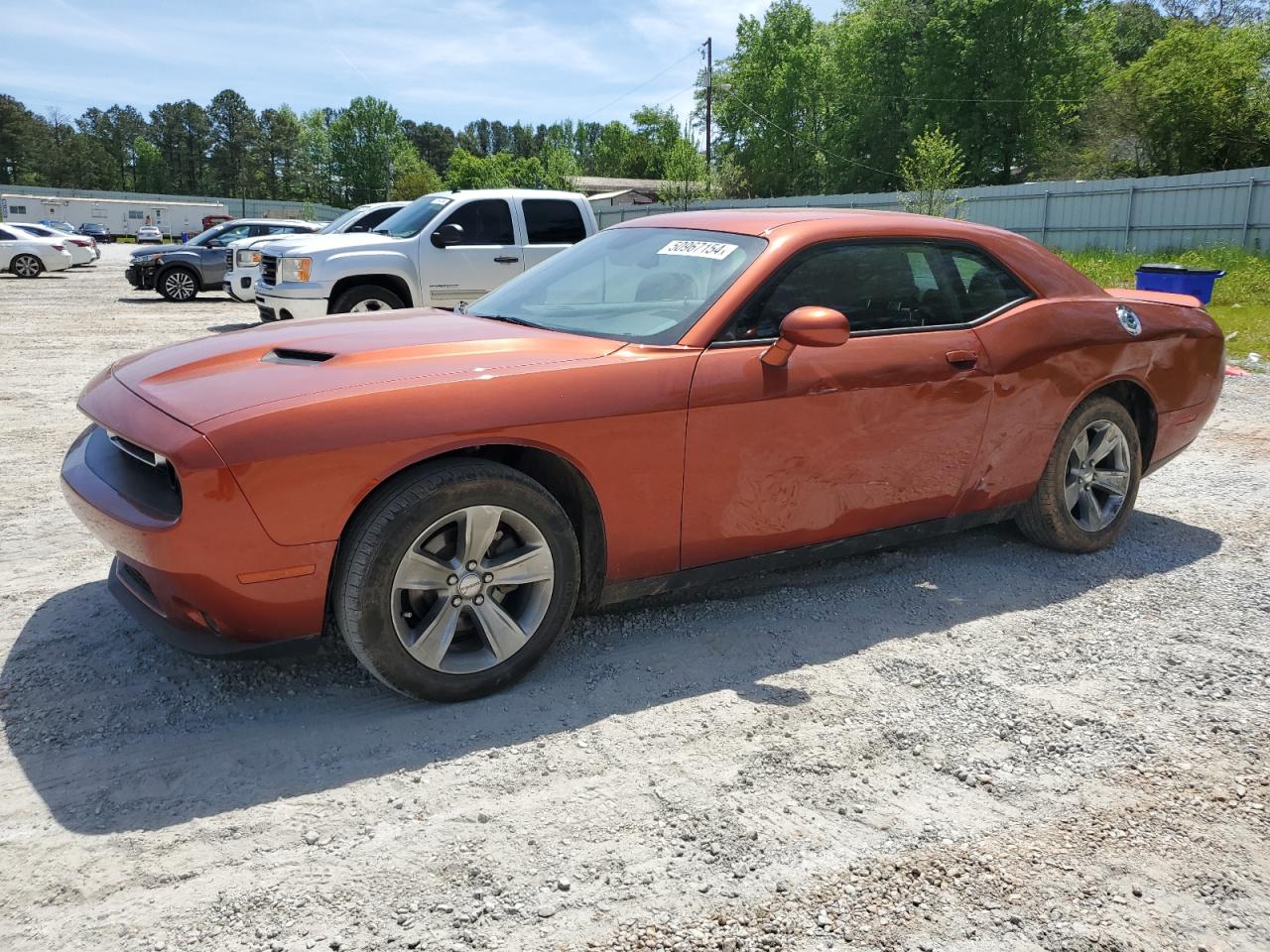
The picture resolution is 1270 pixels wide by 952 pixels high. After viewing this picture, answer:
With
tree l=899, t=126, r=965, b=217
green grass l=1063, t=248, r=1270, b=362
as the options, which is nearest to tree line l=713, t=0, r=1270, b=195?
tree l=899, t=126, r=965, b=217

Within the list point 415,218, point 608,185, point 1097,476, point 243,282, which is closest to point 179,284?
point 243,282

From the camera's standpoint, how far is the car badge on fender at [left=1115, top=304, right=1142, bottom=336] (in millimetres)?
4676

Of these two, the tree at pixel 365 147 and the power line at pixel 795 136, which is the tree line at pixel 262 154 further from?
the power line at pixel 795 136

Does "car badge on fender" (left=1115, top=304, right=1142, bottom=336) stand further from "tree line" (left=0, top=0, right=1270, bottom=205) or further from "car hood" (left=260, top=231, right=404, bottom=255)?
"tree line" (left=0, top=0, right=1270, bottom=205)

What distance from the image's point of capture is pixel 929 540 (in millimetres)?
5031

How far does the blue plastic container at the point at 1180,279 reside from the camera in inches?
464

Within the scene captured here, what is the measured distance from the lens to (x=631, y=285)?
4.04m

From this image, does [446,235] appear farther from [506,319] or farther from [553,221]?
[506,319]

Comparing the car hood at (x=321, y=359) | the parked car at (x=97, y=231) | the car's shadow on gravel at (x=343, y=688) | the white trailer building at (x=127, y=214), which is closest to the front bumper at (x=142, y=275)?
the car's shadow on gravel at (x=343, y=688)

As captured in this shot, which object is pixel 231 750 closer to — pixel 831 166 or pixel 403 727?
pixel 403 727

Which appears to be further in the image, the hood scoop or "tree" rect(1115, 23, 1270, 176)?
"tree" rect(1115, 23, 1270, 176)

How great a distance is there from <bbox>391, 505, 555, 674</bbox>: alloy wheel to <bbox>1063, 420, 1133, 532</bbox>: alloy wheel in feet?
9.03

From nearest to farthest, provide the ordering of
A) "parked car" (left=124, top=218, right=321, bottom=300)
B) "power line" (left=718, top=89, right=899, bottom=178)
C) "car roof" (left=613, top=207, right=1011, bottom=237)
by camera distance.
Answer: "car roof" (left=613, top=207, right=1011, bottom=237) → "parked car" (left=124, top=218, right=321, bottom=300) → "power line" (left=718, top=89, right=899, bottom=178)

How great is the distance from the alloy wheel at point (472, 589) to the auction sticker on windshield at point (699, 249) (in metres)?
1.40
